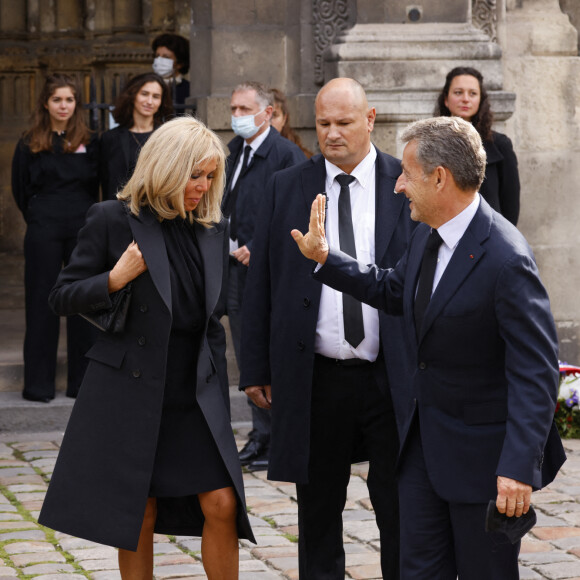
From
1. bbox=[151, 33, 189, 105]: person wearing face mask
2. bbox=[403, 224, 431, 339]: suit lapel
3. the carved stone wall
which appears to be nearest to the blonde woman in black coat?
bbox=[403, 224, 431, 339]: suit lapel

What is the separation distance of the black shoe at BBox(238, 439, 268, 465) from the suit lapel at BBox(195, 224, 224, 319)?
114 inches

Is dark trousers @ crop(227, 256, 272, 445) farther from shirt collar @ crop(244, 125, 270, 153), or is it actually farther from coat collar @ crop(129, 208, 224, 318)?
coat collar @ crop(129, 208, 224, 318)

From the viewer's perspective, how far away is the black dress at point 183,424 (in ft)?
14.5

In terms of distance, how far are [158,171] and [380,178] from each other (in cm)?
91

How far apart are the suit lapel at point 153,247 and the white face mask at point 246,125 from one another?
2941mm

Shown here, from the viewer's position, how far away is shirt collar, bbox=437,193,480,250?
3793 millimetres

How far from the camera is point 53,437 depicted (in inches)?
318

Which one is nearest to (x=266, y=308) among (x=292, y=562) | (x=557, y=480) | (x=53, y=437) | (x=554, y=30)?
(x=292, y=562)

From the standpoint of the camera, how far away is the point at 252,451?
7359 millimetres

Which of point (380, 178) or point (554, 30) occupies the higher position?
point (554, 30)

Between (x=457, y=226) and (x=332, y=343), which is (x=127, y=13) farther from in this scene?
(x=457, y=226)

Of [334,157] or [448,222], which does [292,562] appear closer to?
[334,157]

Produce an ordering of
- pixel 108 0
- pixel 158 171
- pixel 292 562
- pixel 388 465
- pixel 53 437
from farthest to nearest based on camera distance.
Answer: pixel 108 0 < pixel 53 437 < pixel 292 562 < pixel 388 465 < pixel 158 171

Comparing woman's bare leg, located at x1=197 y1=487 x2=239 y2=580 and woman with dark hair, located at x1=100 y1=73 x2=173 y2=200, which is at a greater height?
woman with dark hair, located at x1=100 y1=73 x2=173 y2=200
